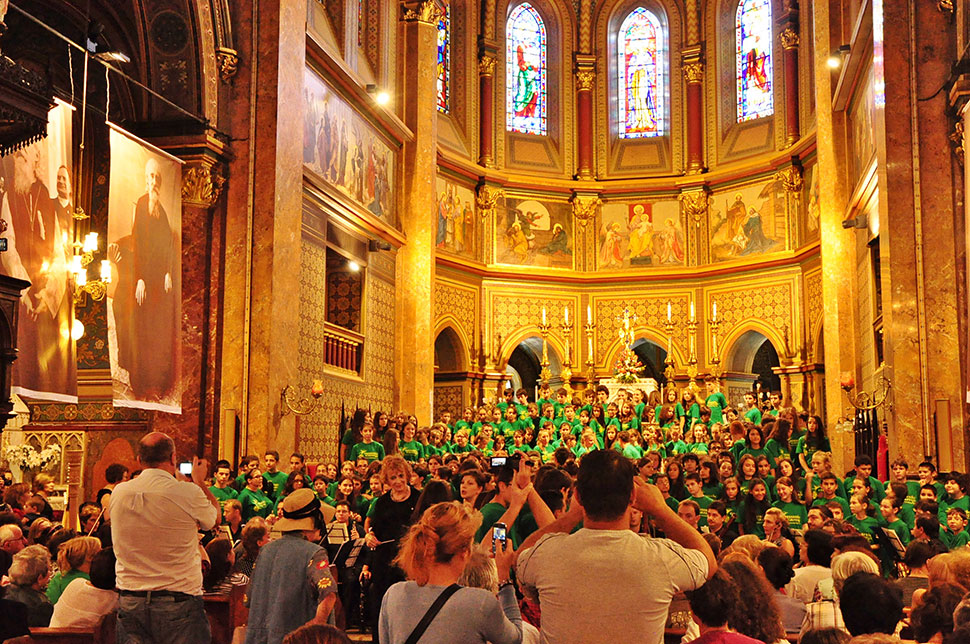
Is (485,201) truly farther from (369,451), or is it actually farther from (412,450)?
(369,451)

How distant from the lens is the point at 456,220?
2998 centimetres

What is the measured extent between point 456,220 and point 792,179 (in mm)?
8957

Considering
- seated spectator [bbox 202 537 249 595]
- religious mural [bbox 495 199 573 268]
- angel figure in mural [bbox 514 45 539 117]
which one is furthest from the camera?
angel figure in mural [bbox 514 45 539 117]

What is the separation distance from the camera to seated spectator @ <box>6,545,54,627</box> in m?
6.98

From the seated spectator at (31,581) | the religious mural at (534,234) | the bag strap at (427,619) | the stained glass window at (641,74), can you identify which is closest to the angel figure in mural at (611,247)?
the religious mural at (534,234)

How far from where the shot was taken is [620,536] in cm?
385

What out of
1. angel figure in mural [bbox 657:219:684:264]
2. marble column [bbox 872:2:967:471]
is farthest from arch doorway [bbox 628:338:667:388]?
marble column [bbox 872:2:967:471]

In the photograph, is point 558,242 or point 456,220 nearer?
point 456,220

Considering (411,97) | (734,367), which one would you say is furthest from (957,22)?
(734,367)

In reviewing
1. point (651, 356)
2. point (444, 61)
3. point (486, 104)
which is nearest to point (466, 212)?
point (486, 104)

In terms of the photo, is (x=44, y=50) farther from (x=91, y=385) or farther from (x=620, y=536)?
(x=620, y=536)

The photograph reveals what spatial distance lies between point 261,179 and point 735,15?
62.8ft

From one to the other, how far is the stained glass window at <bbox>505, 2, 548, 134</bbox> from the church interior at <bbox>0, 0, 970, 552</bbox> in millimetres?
90

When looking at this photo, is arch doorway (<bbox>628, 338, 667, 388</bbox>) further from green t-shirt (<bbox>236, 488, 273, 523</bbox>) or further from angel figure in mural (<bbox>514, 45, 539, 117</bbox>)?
green t-shirt (<bbox>236, 488, 273, 523</bbox>)
